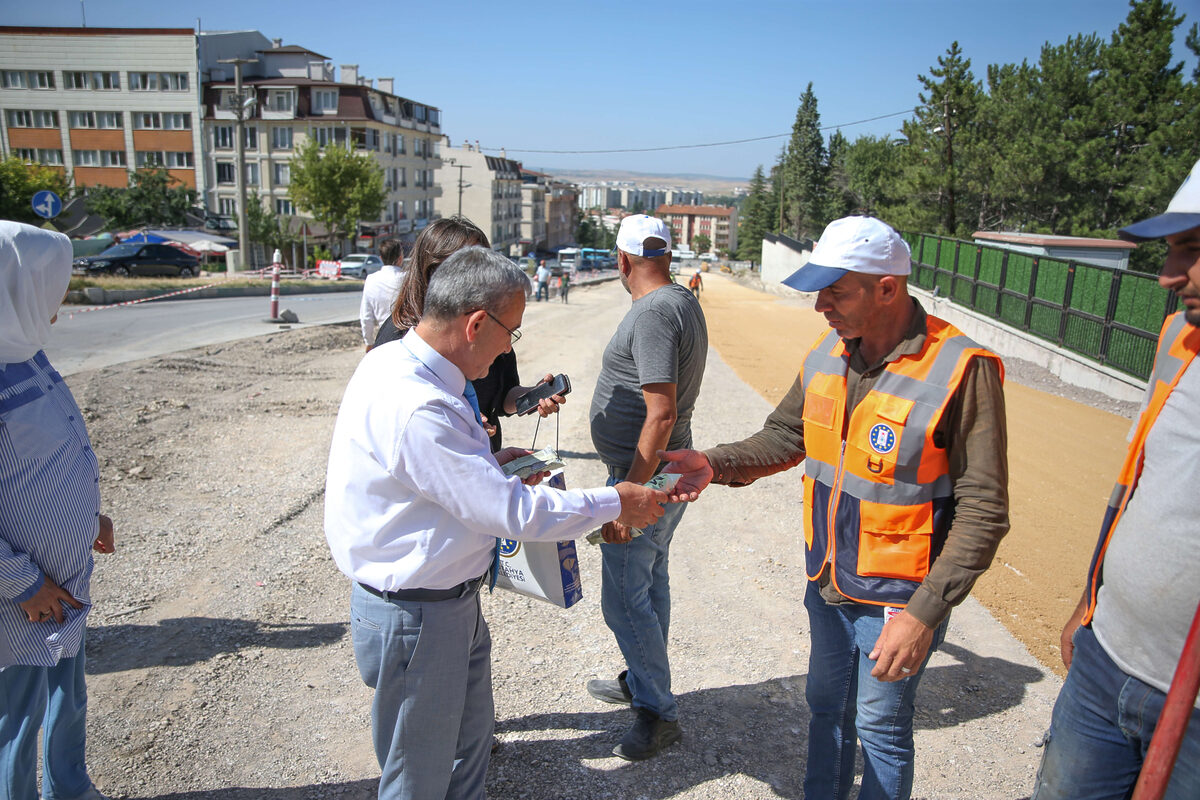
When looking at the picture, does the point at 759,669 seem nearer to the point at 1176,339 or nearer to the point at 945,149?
the point at 1176,339

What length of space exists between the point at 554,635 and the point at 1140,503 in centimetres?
286

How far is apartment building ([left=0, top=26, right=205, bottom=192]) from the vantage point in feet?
184

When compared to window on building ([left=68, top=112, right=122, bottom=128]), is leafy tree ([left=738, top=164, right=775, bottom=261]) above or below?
below

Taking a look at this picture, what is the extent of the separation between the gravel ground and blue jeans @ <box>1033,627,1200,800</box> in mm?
1094

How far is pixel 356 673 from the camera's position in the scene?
357 centimetres

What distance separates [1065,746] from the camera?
1.98 metres

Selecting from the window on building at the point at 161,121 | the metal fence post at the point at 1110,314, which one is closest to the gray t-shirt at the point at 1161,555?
the metal fence post at the point at 1110,314

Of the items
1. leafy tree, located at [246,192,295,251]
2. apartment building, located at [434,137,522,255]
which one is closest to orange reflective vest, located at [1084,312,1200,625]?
leafy tree, located at [246,192,295,251]

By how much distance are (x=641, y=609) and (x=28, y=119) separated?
73.5 metres

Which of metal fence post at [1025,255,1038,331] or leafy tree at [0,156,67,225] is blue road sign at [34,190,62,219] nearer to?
metal fence post at [1025,255,1038,331]

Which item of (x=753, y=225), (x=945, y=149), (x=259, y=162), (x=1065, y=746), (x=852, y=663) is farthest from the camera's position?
(x=753, y=225)

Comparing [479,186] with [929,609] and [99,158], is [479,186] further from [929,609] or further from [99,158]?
[929,609]

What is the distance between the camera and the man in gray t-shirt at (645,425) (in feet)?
9.64

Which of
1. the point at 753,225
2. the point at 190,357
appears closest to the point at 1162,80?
the point at 190,357
